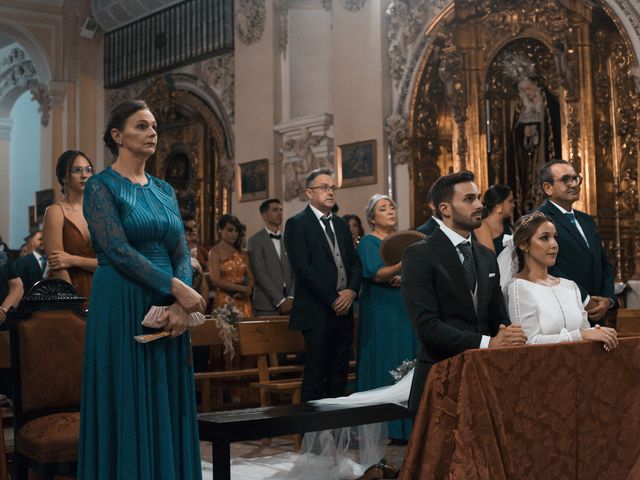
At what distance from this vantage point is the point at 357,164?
36.0ft

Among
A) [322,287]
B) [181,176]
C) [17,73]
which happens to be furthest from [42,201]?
[322,287]

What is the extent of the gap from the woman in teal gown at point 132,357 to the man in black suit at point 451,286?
0.98m

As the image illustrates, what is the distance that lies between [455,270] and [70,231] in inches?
80.3

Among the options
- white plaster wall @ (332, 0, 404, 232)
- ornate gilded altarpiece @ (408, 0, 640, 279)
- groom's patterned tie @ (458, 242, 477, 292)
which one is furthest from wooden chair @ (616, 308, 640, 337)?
white plaster wall @ (332, 0, 404, 232)

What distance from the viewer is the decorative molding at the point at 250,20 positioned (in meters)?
12.6

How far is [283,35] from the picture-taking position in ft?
40.6

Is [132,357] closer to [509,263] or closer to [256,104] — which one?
[509,263]

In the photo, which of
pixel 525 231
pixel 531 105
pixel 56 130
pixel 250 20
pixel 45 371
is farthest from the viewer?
pixel 56 130

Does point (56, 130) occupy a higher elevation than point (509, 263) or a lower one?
higher

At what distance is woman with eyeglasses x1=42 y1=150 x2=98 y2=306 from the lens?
4684 mm

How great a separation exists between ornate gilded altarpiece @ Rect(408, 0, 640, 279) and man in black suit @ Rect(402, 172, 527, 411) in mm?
5199

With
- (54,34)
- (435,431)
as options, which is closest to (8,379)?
(435,431)

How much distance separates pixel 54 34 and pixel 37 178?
4.22 meters

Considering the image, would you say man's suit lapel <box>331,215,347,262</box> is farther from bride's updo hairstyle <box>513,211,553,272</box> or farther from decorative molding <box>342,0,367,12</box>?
decorative molding <box>342,0,367,12</box>
